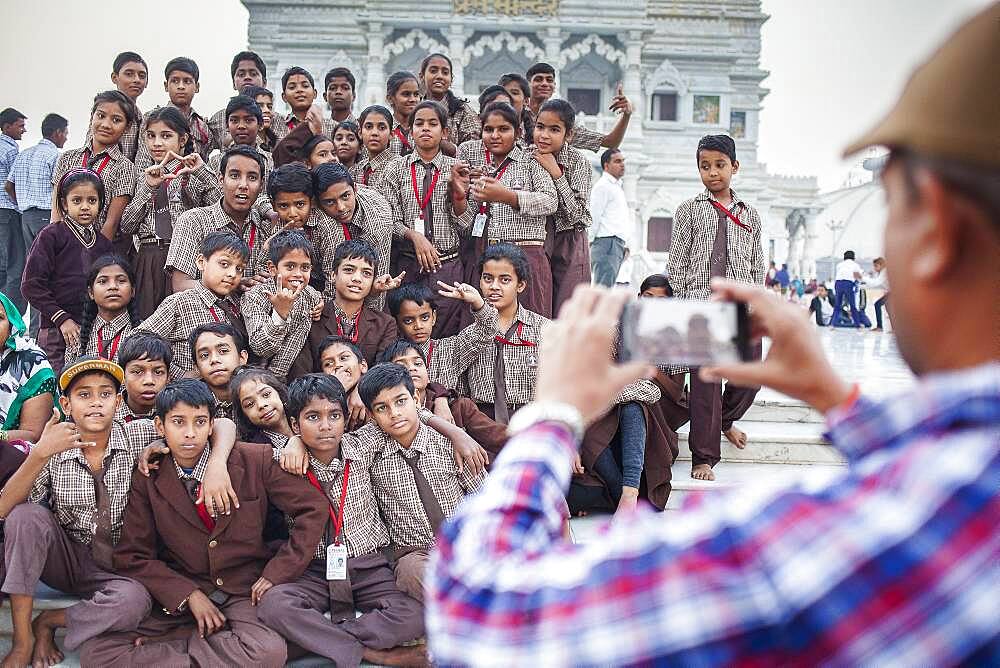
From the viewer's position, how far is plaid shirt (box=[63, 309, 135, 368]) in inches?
167

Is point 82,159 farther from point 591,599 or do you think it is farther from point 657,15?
point 657,15

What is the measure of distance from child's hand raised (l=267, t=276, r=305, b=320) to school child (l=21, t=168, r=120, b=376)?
1.20 meters

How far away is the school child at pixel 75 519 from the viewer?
2.95 metres

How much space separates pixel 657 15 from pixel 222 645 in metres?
28.4

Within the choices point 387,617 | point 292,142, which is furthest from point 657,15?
point 387,617

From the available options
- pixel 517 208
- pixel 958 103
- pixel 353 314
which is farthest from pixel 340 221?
pixel 958 103

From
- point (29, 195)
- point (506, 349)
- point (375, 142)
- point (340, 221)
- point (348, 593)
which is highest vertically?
point (375, 142)

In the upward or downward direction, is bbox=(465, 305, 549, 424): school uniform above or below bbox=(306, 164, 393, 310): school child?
below

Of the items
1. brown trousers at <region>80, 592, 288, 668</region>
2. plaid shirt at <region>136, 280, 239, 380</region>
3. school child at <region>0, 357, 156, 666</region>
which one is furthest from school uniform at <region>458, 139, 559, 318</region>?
brown trousers at <region>80, 592, 288, 668</region>

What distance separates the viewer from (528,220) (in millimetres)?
4992

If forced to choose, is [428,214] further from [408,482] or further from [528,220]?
[408,482]

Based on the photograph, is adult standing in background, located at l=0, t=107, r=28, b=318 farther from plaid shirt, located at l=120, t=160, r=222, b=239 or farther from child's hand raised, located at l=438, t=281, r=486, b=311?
child's hand raised, located at l=438, t=281, r=486, b=311

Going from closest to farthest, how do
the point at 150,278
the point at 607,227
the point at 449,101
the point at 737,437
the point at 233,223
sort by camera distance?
1. the point at 233,223
2. the point at 737,437
3. the point at 150,278
4. the point at 449,101
5. the point at 607,227

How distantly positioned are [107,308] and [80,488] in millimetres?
1429
